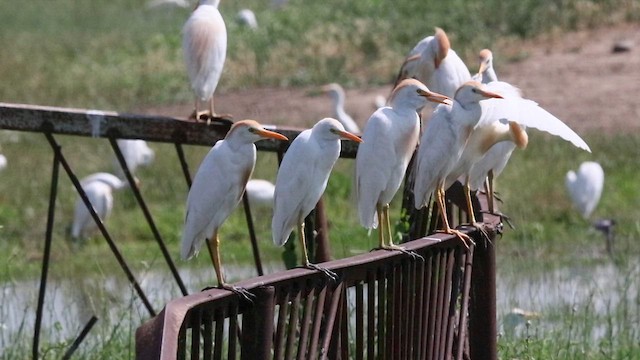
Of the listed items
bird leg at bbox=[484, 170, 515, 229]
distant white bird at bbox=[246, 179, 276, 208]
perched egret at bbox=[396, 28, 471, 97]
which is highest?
distant white bird at bbox=[246, 179, 276, 208]

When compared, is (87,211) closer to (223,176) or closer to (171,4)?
(223,176)

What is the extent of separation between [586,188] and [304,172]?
687cm

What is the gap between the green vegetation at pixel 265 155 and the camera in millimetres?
8070

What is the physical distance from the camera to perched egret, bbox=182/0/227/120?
7.21 m

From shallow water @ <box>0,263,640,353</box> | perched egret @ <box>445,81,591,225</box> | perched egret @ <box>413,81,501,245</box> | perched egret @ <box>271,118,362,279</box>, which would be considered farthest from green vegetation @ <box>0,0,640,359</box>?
perched egret @ <box>271,118,362,279</box>

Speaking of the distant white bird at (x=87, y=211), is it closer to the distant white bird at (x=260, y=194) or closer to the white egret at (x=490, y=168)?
the distant white bird at (x=260, y=194)

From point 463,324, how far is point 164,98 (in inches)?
534

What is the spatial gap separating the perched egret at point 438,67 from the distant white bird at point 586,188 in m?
3.97

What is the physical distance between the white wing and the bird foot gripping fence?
0.37 meters

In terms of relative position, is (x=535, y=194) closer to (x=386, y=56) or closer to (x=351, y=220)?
(x=351, y=220)

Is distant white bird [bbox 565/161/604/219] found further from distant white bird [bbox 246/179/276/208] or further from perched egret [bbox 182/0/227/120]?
perched egret [bbox 182/0/227/120]

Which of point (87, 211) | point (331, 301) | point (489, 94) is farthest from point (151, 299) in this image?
point (331, 301)

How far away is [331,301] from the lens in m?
3.57

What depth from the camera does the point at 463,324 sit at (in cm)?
438
